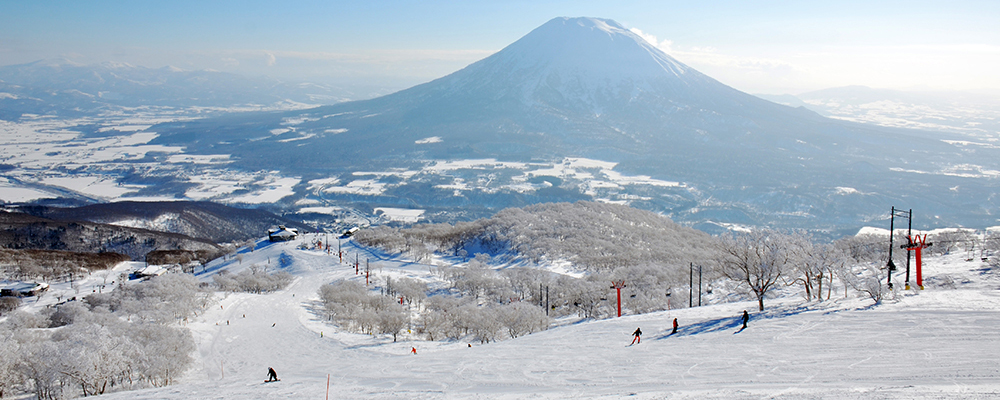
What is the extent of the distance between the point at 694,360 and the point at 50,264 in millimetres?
90086

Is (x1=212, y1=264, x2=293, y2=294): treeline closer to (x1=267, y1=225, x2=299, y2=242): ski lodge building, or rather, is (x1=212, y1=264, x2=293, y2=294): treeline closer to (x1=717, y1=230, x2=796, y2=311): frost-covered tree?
(x1=267, y1=225, x2=299, y2=242): ski lodge building

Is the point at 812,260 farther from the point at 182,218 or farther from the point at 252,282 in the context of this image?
the point at 182,218

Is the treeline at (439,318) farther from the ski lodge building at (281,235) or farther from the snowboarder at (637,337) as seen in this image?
the ski lodge building at (281,235)

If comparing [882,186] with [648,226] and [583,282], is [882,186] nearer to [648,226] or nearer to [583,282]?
[648,226]

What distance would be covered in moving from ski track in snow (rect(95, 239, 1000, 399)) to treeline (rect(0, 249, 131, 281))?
51.2m

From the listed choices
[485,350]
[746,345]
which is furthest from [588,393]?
[485,350]

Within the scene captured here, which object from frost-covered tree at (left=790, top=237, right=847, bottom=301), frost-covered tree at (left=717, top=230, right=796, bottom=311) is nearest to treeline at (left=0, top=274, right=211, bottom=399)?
frost-covered tree at (left=717, top=230, right=796, bottom=311)

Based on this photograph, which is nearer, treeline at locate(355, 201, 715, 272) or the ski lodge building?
treeline at locate(355, 201, 715, 272)

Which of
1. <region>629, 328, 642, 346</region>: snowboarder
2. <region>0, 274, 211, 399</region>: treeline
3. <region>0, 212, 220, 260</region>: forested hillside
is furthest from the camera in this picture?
<region>0, 212, 220, 260</region>: forested hillside

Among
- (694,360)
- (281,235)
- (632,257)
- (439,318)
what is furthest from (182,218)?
(694,360)

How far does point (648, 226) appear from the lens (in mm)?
94312

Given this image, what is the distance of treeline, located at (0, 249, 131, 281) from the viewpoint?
243 ft

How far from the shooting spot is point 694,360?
25281 millimetres

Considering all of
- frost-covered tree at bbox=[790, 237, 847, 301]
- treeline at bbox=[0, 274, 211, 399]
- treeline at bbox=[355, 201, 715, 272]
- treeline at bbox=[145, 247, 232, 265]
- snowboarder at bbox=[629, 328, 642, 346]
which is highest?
frost-covered tree at bbox=[790, 237, 847, 301]
